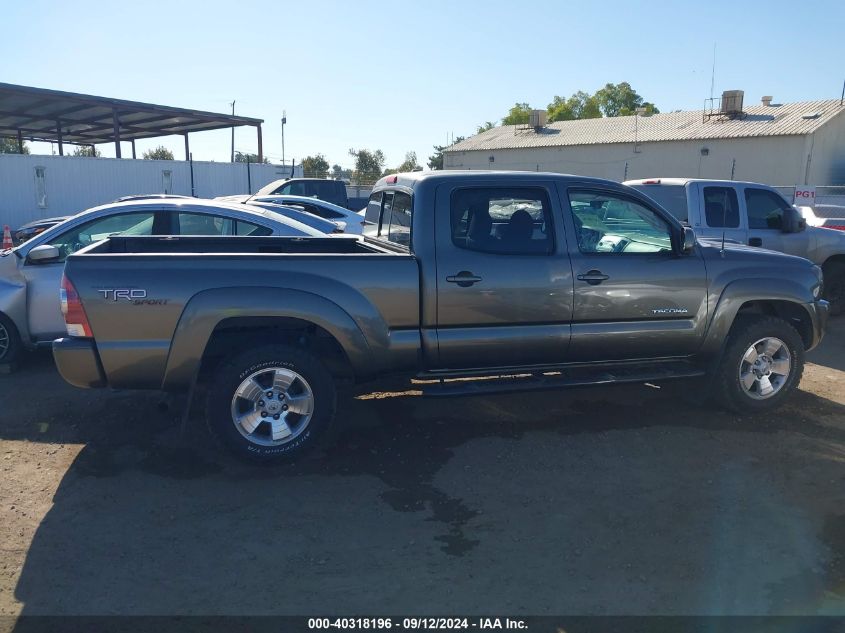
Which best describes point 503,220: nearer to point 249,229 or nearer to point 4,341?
point 249,229

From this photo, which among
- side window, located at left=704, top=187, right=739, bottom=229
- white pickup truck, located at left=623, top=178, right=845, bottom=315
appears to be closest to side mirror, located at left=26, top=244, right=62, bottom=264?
white pickup truck, located at left=623, top=178, right=845, bottom=315

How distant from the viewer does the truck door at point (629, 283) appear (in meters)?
5.37

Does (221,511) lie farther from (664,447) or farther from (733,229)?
(733,229)

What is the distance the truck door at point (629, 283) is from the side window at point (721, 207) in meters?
3.96

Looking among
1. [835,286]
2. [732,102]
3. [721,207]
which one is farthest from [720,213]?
[732,102]

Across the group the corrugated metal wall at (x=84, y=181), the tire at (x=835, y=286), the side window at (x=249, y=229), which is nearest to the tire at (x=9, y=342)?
the side window at (x=249, y=229)

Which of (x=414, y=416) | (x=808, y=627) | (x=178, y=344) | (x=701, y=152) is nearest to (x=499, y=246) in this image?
(x=414, y=416)

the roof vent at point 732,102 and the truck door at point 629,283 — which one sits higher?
the roof vent at point 732,102

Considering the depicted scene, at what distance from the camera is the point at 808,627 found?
3217 mm

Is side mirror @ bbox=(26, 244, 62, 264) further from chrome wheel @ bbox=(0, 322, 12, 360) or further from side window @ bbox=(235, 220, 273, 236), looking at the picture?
side window @ bbox=(235, 220, 273, 236)

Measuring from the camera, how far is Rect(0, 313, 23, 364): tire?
7.00 meters

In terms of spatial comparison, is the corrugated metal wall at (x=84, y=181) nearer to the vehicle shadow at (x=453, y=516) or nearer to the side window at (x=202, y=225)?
the side window at (x=202, y=225)

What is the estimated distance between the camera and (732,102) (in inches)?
1556

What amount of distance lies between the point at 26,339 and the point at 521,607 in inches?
233
